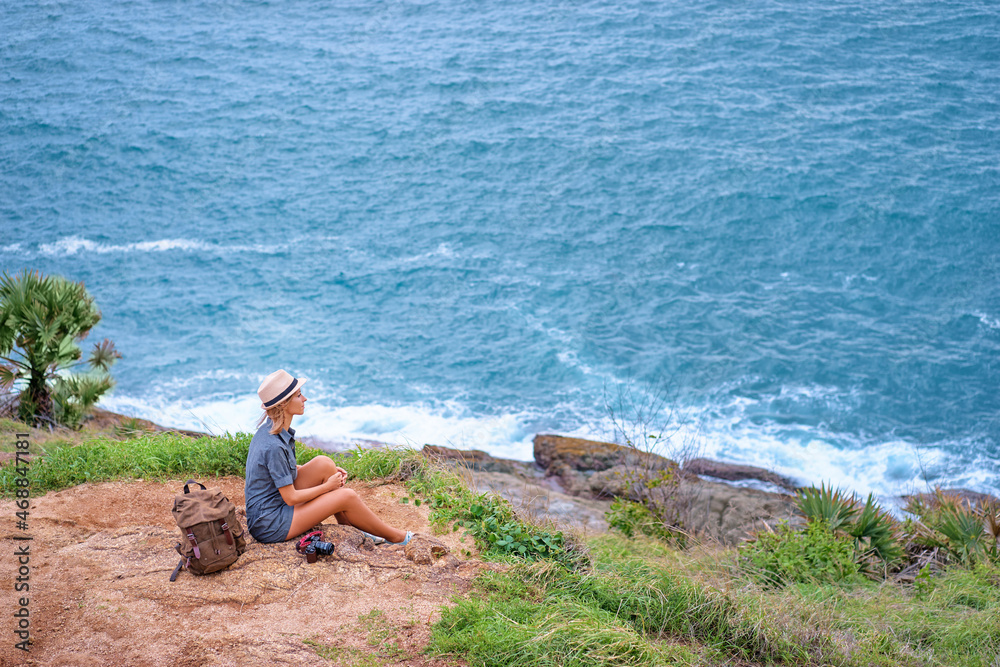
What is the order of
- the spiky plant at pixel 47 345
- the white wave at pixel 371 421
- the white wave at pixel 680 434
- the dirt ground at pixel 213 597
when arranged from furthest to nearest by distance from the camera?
the white wave at pixel 371 421
the white wave at pixel 680 434
the spiky plant at pixel 47 345
the dirt ground at pixel 213 597

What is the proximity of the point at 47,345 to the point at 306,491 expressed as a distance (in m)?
6.80

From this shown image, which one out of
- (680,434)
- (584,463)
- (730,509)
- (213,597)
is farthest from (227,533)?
(680,434)

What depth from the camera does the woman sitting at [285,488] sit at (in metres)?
6.21

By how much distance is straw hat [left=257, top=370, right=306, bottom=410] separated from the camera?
6.17 metres

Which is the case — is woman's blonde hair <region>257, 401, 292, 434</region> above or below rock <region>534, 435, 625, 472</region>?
above

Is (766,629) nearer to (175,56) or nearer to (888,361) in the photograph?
(888,361)

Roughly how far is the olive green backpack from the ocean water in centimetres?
646

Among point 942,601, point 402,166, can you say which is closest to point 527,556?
point 942,601

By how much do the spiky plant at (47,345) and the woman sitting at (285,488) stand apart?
6217 mm

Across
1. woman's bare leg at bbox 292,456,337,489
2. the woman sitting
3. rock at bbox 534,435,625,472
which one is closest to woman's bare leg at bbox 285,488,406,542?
the woman sitting

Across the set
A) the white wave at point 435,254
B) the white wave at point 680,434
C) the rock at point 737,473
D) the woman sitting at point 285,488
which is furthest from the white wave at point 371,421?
the woman sitting at point 285,488

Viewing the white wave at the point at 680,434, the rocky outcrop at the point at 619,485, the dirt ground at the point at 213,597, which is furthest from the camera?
the white wave at the point at 680,434

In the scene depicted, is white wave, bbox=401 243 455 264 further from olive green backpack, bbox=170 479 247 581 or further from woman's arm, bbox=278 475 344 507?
olive green backpack, bbox=170 479 247 581

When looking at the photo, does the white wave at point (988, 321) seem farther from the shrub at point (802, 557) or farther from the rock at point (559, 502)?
the shrub at point (802, 557)
